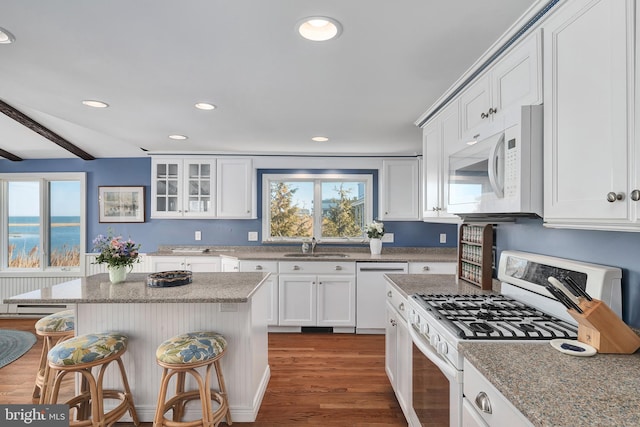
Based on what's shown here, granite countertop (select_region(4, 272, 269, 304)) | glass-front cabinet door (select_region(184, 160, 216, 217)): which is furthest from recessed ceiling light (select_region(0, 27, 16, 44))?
glass-front cabinet door (select_region(184, 160, 216, 217))

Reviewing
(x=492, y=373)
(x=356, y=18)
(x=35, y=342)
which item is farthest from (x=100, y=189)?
(x=492, y=373)

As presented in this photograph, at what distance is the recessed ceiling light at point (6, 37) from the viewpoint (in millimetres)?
1473

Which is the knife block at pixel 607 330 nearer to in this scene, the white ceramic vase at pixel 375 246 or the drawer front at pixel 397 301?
the drawer front at pixel 397 301

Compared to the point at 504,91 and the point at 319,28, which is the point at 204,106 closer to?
the point at 319,28

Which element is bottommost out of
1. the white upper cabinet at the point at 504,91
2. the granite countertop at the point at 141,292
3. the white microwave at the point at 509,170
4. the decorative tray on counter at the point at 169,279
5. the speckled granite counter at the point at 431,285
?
the granite countertop at the point at 141,292

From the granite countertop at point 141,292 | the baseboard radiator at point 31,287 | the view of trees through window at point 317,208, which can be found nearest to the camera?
the granite countertop at point 141,292

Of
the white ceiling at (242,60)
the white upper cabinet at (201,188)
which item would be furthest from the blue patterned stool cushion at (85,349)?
the white upper cabinet at (201,188)

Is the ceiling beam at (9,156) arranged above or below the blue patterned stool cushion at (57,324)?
above

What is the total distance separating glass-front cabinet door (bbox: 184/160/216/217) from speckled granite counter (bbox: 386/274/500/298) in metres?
2.60

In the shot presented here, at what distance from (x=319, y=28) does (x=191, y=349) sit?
173 centimetres

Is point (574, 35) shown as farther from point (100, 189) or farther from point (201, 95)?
point (100, 189)

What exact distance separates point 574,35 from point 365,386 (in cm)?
248

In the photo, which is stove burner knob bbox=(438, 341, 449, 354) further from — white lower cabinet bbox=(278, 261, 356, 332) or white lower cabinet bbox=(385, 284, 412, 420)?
white lower cabinet bbox=(278, 261, 356, 332)

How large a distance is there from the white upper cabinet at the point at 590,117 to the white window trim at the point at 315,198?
3061mm
